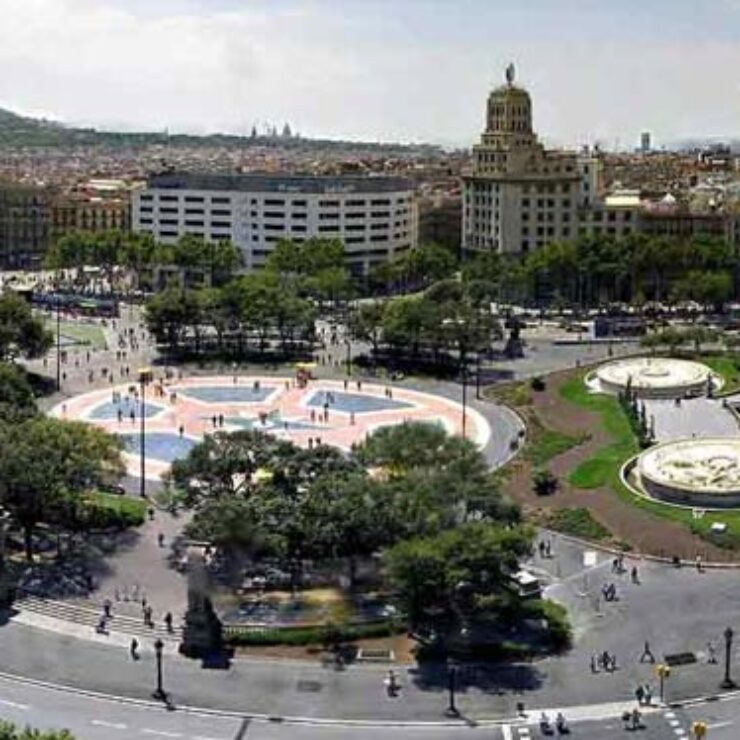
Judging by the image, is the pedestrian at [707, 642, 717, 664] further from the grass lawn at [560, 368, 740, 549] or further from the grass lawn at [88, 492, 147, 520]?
the grass lawn at [88, 492, 147, 520]

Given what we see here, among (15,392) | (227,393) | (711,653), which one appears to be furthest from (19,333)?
(711,653)

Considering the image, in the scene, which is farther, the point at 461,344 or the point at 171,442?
the point at 461,344

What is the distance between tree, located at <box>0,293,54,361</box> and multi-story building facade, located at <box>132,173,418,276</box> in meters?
73.4

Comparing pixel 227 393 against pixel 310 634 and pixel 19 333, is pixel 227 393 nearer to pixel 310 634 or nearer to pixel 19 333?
pixel 19 333

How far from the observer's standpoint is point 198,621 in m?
58.6

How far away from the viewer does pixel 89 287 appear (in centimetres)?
18338

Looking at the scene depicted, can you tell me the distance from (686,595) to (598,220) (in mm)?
117497

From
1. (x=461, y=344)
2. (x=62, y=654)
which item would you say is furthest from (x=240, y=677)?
(x=461, y=344)

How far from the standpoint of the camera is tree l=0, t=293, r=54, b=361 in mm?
114625

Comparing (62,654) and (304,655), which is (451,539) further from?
(62,654)

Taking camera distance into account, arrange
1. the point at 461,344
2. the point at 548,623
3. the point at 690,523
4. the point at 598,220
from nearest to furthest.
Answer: the point at 548,623
the point at 690,523
the point at 461,344
the point at 598,220

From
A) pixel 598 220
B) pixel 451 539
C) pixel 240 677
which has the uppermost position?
pixel 598 220

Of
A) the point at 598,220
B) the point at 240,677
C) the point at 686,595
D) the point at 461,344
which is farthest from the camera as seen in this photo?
the point at 598,220

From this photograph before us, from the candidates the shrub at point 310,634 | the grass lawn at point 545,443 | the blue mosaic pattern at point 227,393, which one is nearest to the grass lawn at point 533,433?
the grass lawn at point 545,443
